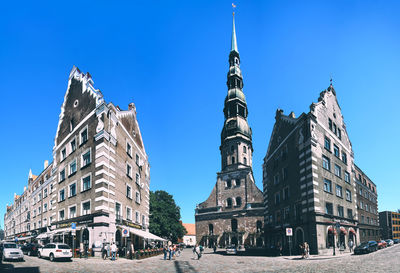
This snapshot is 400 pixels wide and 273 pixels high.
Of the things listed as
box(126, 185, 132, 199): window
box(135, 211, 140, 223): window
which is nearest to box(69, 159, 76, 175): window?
box(126, 185, 132, 199): window

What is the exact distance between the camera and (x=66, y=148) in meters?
37.4

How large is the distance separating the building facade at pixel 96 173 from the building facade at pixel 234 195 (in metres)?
29.7

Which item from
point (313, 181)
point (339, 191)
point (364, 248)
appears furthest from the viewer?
point (339, 191)

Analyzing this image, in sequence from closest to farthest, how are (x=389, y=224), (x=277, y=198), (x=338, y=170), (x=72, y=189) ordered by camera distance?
1. (x=72, y=189)
2. (x=338, y=170)
3. (x=277, y=198)
4. (x=389, y=224)

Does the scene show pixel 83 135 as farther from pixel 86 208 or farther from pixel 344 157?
pixel 344 157

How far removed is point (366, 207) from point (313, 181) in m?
30.3

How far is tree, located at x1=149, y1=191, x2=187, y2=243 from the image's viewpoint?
6575 cm

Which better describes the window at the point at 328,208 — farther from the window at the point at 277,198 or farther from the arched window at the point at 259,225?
the arched window at the point at 259,225

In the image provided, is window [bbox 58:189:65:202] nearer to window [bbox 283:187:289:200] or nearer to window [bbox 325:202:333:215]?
window [bbox 283:187:289:200]

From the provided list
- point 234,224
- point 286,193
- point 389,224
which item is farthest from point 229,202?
point 389,224

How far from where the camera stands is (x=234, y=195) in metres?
70.6

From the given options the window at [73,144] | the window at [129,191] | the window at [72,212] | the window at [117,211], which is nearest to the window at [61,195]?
the window at [72,212]

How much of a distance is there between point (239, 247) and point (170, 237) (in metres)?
A: 16.1

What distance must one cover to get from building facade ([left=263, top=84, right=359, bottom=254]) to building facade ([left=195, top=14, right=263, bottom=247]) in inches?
814
